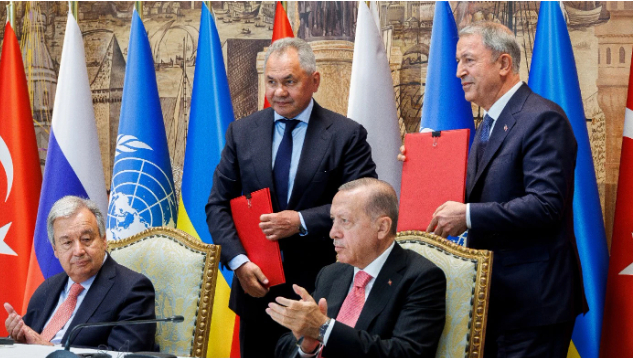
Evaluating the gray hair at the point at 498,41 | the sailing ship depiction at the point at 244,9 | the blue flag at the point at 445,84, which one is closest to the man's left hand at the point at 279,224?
the gray hair at the point at 498,41

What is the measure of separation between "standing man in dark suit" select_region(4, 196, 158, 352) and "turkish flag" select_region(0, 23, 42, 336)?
4.70 ft

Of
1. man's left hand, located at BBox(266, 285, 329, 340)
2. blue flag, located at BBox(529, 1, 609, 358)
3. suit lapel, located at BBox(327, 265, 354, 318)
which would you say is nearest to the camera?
man's left hand, located at BBox(266, 285, 329, 340)

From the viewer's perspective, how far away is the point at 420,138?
289 centimetres

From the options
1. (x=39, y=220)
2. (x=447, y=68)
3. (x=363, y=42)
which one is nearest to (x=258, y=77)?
(x=363, y=42)

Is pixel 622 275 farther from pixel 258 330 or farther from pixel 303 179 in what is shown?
pixel 258 330

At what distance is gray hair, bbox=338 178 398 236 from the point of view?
2.44 m

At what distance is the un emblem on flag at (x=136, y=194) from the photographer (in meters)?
4.02

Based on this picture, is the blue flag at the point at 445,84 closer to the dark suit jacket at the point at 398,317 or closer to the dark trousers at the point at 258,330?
the dark trousers at the point at 258,330

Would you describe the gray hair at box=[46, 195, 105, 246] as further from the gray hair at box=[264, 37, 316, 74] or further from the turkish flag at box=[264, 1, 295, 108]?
the turkish flag at box=[264, 1, 295, 108]

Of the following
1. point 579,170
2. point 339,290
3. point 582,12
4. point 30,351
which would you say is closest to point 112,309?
point 30,351

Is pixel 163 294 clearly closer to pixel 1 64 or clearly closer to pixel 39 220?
pixel 39 220

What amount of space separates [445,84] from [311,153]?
1.07 m

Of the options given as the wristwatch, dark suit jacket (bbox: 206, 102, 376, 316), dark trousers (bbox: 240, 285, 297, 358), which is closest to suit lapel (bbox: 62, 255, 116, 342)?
dark suit jacket (bbox: 206, 102, 376, 316)

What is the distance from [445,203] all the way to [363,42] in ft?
4.98
